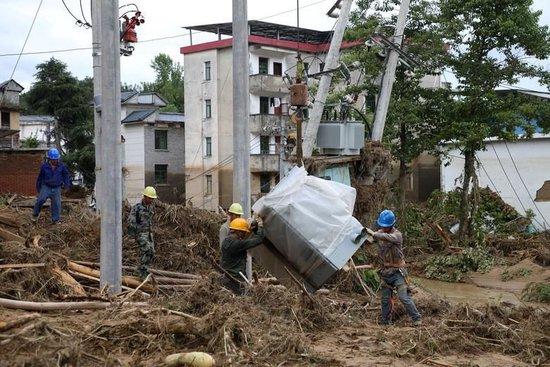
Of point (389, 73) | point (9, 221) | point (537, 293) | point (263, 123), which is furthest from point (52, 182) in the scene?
point (263, 123)

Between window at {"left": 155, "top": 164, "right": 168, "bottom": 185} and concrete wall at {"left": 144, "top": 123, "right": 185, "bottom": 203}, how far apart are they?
0.21 meters

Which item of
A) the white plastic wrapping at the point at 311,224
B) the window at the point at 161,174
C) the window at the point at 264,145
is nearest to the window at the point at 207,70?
the window at the point at 264,145

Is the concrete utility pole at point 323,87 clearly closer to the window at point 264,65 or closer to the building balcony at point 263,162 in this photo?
the building balcony at point 263,162

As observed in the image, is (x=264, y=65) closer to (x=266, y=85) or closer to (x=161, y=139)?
(x=266, y=85)

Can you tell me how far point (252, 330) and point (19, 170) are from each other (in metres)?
23.8

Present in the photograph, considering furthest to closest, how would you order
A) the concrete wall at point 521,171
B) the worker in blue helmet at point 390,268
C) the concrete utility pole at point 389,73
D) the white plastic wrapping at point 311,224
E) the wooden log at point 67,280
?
the concrete wall at point 521,171 → the concrete utility pole at point 389,73 → the wooden log at point 67,280 → the worker in blue helmet at point 390,268 → the white plastic wrapping at point 311,224

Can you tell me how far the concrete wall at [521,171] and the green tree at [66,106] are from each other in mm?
20967

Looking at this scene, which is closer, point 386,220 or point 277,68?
point 386,220

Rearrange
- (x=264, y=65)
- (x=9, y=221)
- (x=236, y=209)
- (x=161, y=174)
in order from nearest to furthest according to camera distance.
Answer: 1. (x=236, y=209)
2. (x=9, y=221)
3. (x=264, y=65)
4. (x=161, y=174)

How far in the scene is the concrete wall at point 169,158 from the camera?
47.4 m

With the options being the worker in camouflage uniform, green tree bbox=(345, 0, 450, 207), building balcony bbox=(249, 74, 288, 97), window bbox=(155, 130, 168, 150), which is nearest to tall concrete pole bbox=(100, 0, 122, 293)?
the worker in camouflage uniform

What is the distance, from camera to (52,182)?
44.4 ft

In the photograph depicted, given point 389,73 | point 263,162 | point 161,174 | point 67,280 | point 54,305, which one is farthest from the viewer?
point 161,174

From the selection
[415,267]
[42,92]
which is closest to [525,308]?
[415,267]
